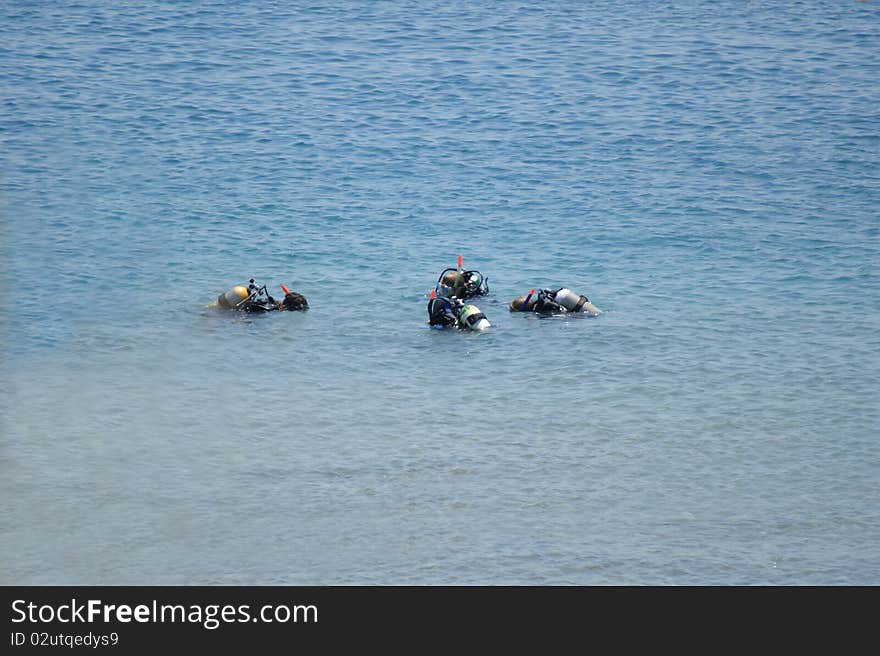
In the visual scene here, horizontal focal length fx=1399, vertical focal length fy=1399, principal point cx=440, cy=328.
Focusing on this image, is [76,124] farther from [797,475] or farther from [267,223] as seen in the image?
[797,475]

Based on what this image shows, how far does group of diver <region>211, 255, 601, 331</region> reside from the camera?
27.4 m

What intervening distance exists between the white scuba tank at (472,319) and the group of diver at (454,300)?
123 mm

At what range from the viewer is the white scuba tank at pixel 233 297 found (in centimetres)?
2811

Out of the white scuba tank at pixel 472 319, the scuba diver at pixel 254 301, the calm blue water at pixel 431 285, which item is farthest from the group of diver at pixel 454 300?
the calm blue water at pixel 431 285

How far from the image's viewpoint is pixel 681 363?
1024 inches

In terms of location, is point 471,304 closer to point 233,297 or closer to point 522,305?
point 522,305

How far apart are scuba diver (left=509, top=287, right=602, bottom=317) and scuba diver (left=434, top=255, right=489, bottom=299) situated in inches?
33.8

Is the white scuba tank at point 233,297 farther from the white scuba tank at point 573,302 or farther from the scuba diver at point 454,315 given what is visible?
the white scuba tank at point 573,302

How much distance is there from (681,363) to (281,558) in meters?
10.6

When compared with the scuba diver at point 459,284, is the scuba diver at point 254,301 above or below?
below

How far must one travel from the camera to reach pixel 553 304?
91.9 feet

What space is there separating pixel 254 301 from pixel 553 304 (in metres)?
6.00

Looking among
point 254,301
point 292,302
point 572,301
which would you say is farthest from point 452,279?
point 254,301

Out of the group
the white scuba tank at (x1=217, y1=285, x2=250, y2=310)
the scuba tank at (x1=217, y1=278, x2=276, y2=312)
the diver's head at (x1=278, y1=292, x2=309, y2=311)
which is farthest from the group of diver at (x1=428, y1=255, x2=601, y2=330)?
the white scuba tank at (x1=217, y1=285, x2=250, y2=310)
